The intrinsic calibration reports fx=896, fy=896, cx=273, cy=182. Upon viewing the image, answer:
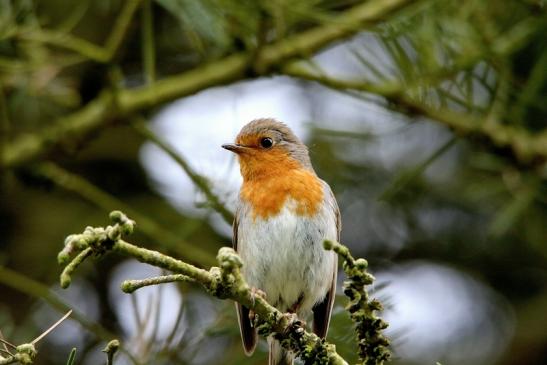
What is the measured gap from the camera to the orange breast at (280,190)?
447cm

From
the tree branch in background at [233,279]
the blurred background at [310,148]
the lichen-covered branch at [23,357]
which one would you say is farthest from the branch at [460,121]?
the lichen-covered branch at [23,357]

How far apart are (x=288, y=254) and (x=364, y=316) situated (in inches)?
81.1

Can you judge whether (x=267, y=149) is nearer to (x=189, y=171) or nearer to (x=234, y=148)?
(x=234, y=148)

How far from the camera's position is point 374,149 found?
6.55m

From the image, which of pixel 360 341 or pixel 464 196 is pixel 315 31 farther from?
pixel 360 341

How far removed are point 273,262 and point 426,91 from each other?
1131 mm

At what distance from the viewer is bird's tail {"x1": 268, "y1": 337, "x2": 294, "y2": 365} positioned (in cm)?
443

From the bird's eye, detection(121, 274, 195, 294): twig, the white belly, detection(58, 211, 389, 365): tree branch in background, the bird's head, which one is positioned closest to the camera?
detection(58, 211, 389, 365): tree branch in background

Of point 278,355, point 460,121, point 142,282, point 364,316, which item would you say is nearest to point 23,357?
point 142,282

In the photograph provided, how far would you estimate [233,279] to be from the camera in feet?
7.56

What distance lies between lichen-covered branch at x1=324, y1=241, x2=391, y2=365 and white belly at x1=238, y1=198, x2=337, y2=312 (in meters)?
1.96

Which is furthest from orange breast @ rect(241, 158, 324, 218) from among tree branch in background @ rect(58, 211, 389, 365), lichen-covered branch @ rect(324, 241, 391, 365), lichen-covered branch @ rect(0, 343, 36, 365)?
lichen-covered branch @ rect(0, 343, 36, 365)

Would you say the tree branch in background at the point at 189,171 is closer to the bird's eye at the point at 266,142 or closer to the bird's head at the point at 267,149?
the bird's head at the point at 267,149

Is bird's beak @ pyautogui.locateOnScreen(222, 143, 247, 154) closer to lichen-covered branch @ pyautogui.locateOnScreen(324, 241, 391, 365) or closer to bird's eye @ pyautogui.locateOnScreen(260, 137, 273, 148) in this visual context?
bird's eye @ pyautogui.locateOnScreen(260, 137, 273, 148)
